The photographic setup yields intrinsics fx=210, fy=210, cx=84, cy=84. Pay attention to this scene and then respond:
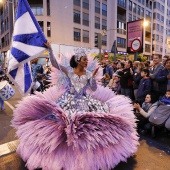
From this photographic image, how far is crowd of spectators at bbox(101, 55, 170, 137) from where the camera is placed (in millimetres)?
4406

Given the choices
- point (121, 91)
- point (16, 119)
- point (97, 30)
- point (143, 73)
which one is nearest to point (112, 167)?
point (16, 119)

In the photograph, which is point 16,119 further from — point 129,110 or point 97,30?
point 97,30

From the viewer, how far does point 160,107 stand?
4438 mm

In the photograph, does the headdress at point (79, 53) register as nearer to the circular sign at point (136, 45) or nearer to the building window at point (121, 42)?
the circular sign at point (136, 45)

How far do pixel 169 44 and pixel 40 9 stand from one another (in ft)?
66.0

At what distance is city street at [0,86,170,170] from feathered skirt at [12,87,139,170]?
27 centimetres

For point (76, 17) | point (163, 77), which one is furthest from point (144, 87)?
point (76, 17)

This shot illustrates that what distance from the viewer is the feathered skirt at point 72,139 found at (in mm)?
2730

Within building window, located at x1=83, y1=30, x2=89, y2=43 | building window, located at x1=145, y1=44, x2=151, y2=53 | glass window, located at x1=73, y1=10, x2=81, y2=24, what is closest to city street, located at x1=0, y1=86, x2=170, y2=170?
glass window, located at x1=73, y1=10, x2=81, y2=24

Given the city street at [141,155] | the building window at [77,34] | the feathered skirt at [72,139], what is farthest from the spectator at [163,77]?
the building window at [77,34]

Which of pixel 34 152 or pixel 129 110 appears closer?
pixel 34 152

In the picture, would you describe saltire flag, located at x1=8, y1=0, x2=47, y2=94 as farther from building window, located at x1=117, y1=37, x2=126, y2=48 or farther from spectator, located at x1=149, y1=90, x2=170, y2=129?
building window, located at x1=117, y1=37, x2=126, y2=48

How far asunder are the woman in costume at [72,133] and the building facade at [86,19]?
19.1 m

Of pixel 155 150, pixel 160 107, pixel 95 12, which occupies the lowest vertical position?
pixel 155 150
